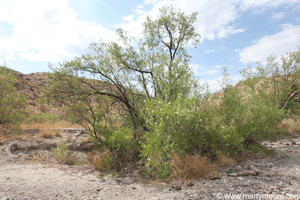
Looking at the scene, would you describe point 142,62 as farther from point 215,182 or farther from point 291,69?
point 291,69

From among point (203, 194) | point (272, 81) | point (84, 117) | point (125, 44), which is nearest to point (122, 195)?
→ point (203, 194)

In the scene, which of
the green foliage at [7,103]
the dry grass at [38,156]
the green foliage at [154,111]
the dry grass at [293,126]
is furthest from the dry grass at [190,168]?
the dry grass at [293,126]

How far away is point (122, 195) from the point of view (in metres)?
4.57

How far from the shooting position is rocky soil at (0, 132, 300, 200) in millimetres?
4422

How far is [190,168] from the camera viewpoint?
565 centimetres

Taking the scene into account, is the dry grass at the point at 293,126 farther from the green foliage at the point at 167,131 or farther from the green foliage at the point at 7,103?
the green foliage at the point at 7,103

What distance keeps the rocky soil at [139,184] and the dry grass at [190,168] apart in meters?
0.26

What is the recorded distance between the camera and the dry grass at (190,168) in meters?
5.53

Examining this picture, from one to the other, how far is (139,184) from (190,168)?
4.84 feet

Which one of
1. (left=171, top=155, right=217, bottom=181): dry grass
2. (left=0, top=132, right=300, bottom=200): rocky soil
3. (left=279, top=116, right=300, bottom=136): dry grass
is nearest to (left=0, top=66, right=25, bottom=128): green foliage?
(left=0, top=132, right=300, bottom=200): rocky soil

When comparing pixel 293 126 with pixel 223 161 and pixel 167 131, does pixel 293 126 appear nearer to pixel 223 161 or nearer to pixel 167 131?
pixel 223 161

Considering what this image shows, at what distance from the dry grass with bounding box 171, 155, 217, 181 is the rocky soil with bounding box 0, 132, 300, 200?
10.2 inches

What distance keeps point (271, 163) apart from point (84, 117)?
6546mm

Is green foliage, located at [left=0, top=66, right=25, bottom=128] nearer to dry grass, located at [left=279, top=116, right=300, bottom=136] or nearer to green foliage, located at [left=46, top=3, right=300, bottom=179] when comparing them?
green foliage, located at [left=46, top=3, right=300, bottom=179]
